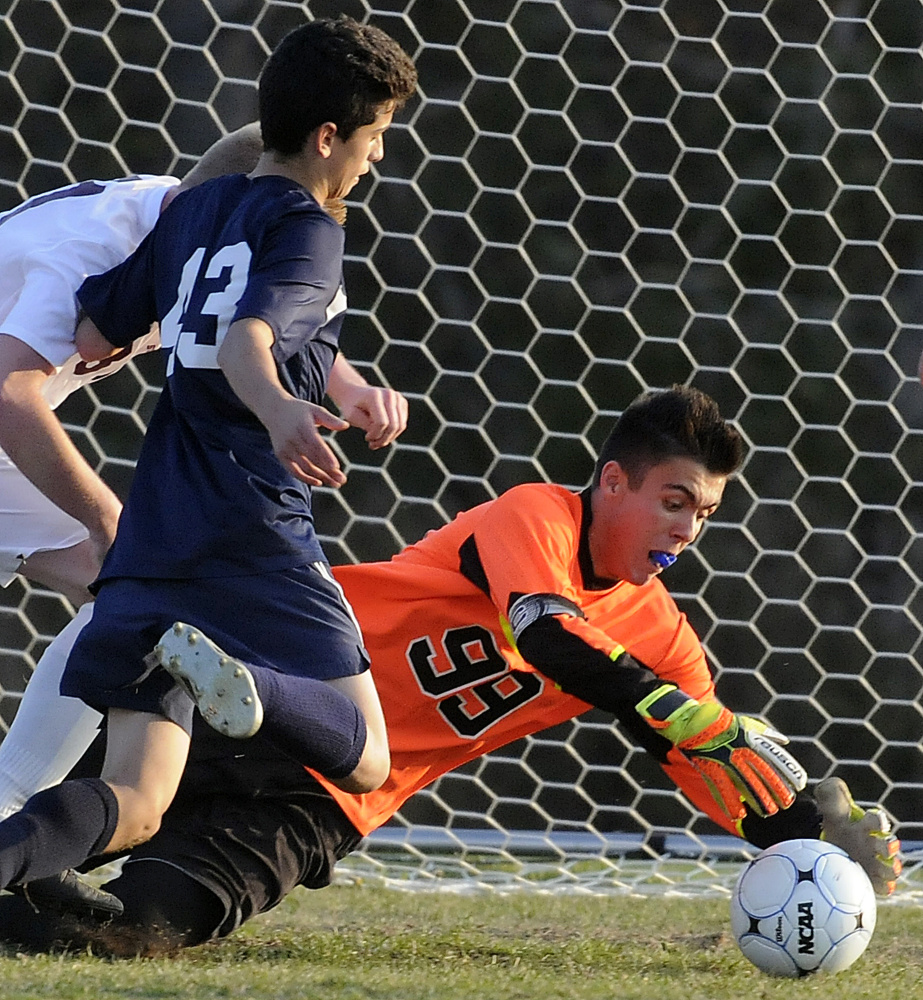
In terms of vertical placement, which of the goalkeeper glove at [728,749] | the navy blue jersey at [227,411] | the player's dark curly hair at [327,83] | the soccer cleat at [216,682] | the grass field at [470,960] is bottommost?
the grass field at [470,960]

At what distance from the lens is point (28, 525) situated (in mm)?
2174

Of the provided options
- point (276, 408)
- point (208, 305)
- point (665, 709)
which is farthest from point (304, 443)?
point (665, 709)

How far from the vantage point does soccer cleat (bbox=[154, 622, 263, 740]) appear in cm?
156

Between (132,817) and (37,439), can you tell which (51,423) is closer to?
(37,439)

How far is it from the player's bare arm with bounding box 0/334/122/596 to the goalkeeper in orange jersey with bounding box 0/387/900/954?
1.35 ft

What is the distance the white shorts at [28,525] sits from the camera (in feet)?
7.11

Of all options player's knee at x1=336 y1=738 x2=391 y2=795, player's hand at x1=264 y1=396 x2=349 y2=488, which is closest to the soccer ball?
player's knee at x1=336 y1=738 x2=391 y2=795

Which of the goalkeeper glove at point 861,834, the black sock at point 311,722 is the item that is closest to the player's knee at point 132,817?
the black sock at point 311,722

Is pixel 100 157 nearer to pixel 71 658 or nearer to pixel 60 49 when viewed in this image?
pixel 60 49

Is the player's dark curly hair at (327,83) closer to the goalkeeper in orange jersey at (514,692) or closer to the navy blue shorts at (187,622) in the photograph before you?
the navy blue shorts at (187,622)

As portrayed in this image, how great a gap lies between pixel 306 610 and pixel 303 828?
0.50m

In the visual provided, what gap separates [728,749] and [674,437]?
0.43 m

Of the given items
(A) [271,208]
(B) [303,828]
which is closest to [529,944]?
(B) [303,828]

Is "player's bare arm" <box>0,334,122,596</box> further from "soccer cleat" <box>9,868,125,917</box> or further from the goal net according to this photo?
the goal net
